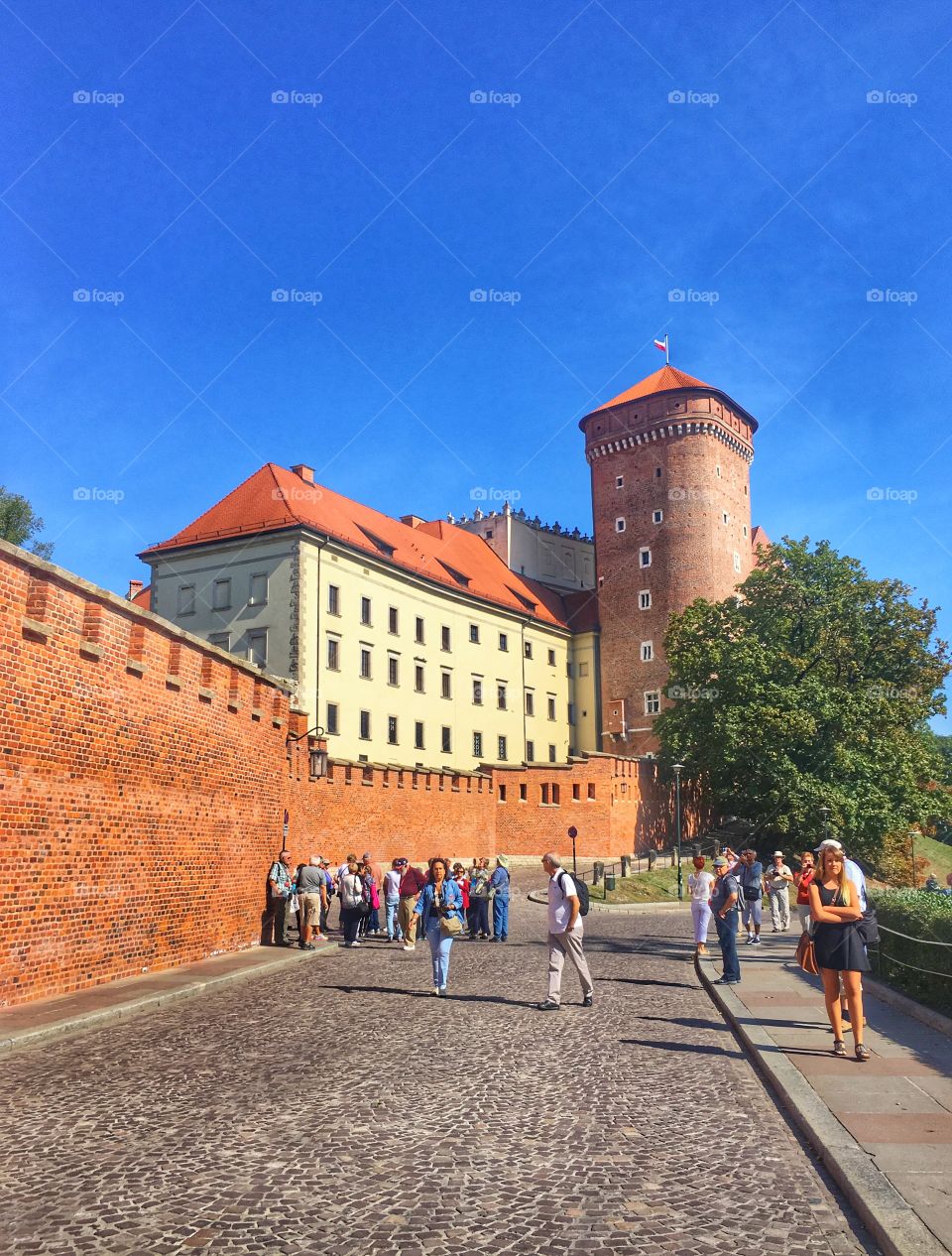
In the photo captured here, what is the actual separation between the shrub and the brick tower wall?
4597 centimetres

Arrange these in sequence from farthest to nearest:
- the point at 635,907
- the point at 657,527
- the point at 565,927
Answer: the point at 657,527 < the point at 635,907 < the point at 565,927

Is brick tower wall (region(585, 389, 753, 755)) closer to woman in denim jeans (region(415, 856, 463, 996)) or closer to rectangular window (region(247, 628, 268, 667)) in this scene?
rectangular window (region(247, 628, 268, 667))

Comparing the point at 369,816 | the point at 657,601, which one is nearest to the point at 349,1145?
the point at 369,816

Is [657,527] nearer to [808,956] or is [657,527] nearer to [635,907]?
[635,907]

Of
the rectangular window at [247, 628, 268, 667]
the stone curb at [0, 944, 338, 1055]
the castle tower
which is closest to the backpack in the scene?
the stone curb at [0, 944, 338, 1055]

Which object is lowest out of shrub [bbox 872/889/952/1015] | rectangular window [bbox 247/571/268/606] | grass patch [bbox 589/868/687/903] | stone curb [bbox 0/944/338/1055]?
grass patch [bbox 589/868/687/903]

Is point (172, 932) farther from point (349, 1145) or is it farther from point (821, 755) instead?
point (821, 755)

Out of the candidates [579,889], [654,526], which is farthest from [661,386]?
[579,889]

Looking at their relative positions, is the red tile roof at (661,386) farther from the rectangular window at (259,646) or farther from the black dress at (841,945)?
the black dress at (841,945)

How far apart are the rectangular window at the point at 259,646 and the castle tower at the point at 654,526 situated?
944 inches

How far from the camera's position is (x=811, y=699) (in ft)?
136

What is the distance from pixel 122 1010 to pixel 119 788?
121 inches

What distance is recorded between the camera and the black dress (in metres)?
8.60

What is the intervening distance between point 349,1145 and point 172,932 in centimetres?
897
